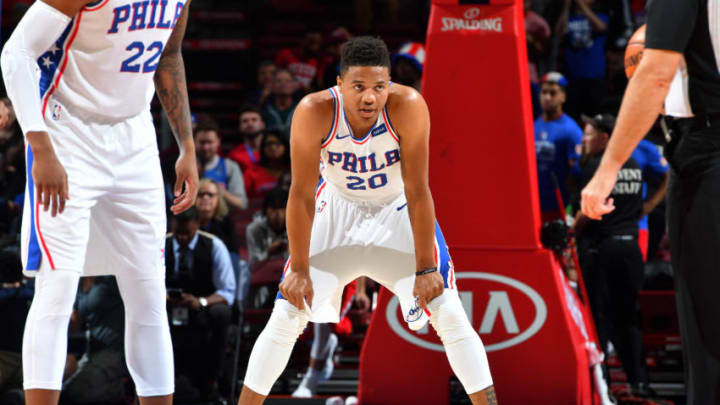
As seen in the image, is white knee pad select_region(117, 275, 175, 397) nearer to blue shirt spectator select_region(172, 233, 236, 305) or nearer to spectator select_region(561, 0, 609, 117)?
blue shirt spectator select_region(172, 233, 236, 305)

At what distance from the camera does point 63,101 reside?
3438mm

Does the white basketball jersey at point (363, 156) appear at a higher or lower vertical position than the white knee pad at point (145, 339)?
higher

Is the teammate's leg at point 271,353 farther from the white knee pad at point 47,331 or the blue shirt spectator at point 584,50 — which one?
the blue shirt spectator at point 584,50

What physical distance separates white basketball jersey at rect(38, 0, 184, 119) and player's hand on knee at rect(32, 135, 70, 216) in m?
0.27

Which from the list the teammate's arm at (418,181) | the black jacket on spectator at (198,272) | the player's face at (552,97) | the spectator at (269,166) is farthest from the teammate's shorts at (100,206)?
the player's face at (552,97)

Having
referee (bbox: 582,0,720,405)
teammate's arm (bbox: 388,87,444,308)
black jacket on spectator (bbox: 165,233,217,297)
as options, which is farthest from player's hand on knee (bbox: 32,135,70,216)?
black jacket on spectator (bbox: 165,233,217,297)

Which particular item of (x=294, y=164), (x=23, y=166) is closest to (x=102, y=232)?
(x=294, y=164)

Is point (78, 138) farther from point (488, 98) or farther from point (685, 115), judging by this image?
point (488, 98)

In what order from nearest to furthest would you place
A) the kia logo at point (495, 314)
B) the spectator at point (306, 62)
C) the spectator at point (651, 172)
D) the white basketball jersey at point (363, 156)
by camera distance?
1. the white basketball jersey at point (363, 156)
2. the kia logo at point (495, 314)
3. the spectator at point (651, 172)
4. the spectator at point (306, 62)

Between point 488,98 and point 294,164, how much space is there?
170cm

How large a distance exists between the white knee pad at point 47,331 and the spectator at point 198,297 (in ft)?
8.79

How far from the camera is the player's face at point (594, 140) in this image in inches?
275

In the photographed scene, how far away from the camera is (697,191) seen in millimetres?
2527

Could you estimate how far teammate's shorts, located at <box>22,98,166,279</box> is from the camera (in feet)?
10.9
